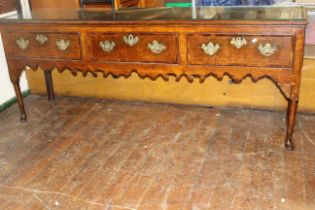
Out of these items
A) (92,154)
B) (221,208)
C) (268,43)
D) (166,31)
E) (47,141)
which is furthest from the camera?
(47,141)

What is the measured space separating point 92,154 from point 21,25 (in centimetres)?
89

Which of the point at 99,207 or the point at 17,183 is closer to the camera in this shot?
the point at 99,207

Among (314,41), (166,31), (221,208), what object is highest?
(166,31)

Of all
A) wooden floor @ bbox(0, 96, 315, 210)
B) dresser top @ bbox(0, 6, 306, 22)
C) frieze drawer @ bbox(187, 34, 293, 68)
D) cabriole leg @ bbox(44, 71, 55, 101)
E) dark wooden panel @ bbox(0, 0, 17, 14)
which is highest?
dark wooden panel @ bbox(0, 0, 17, 14)

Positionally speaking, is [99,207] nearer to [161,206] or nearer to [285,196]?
[161,206]

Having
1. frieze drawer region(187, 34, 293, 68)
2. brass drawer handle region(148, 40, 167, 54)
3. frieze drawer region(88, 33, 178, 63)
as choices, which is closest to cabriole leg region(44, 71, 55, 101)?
frieze drawer region(88, 33, 178, 63)

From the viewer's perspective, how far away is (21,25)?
7.54 feet

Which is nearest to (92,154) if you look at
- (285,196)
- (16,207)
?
(16,207)

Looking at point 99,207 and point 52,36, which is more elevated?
point 52,36

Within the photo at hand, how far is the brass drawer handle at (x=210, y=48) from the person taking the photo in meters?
1.97

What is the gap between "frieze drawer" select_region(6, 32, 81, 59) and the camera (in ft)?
7.37

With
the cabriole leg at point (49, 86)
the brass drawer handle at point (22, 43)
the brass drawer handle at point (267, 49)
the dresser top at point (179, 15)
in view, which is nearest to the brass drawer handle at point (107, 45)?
the dresser top at point (179, 15)

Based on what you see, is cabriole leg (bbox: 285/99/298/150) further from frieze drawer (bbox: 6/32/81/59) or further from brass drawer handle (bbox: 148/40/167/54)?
frieze drawer (bbox: 6/32/81/59)

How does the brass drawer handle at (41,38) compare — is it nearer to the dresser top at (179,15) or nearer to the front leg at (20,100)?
the dresser top at (179,15)
